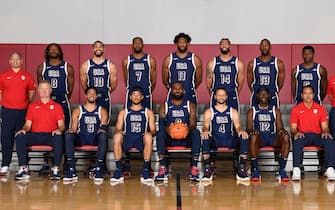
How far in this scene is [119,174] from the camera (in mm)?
7090

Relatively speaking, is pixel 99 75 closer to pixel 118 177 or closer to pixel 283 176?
pixel 118 177

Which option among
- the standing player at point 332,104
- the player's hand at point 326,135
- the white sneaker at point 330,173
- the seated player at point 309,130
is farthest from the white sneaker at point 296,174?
the standing player at point 332,104

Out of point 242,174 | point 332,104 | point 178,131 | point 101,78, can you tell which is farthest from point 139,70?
point 332,104

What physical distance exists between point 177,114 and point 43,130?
5.36 ft

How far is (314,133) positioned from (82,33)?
5009 millimetres

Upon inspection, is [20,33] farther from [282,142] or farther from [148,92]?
[282,142]

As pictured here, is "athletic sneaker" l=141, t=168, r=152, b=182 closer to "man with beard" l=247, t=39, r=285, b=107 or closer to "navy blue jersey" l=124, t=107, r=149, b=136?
"navy blue jersey" l=124, t=107, r=149, b=136

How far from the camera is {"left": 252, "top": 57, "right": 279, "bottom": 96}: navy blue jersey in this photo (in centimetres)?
816

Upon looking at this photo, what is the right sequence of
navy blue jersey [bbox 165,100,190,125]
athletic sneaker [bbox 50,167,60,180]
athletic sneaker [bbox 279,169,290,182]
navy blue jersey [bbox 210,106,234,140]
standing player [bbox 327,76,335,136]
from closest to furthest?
athletic sneaker [bbox 279,169,290,182] < athletic sneaker [bbox 50,167,60,180] < navy blue jersey [bbox 210,106,234,140] < navy blue jersey [bbox 165,100,190,125] < standing player [bbox 327,76,335,136]

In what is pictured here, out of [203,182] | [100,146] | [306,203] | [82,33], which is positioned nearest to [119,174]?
[100,146]

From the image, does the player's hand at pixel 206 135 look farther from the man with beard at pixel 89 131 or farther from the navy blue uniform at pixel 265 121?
the man with beard at pixel 89 131

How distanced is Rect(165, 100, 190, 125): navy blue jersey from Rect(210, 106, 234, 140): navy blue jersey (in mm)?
312

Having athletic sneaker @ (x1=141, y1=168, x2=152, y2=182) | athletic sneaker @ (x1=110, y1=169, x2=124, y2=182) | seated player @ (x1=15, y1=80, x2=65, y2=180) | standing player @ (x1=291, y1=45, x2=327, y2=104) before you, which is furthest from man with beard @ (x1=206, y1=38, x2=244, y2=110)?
seated player @ (x1=15, y1=80, x2=65, y2=180)

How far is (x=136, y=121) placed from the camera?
746 centimetres
